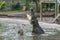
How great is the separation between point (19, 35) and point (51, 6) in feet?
57.7

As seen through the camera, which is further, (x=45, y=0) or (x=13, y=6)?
(x=13, y=6)

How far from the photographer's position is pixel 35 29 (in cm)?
1681

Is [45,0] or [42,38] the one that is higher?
[45,0]

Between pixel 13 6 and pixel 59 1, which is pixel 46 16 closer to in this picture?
pixel 59 1

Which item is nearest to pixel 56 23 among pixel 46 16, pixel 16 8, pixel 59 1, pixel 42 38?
pixel 59 1

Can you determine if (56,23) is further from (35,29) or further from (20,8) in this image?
(20,8)

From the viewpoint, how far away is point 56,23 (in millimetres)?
23375

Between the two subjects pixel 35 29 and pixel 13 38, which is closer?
pixel 13 38

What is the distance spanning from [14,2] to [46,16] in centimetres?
1107

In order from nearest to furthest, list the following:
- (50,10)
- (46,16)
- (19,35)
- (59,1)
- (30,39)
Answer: (30,39)
(19,35)
(59,1)
(46,16)
(50,10)

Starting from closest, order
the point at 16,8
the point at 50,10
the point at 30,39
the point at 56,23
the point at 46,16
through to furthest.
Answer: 1. the point at 30,39
2. the point at 56,23
3. the point at 46,16
4. the point at 50,10
5. the point at 16,8

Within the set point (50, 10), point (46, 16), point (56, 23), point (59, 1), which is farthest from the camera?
point (50, 10)

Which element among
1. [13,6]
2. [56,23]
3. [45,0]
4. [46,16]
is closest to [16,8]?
[13,6]

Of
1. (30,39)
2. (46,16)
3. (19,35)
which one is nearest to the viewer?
(30,39)
